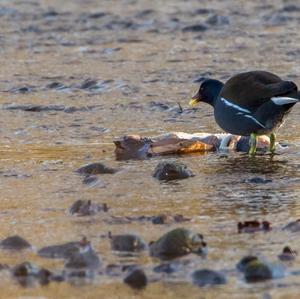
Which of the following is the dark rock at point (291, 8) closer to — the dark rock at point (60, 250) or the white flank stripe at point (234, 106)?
the white flank stripe at point (234, 106)

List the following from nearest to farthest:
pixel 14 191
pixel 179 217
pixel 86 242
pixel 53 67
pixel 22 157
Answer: pixel 86 242 → pixel 179 217 → pixel 14 191 → pixel 22 157 → pixel 53 67

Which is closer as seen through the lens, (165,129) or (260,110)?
(260,110)

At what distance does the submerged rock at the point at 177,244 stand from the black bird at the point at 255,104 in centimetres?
261

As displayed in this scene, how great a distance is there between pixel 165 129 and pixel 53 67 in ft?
11.5

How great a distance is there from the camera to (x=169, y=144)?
8617mm

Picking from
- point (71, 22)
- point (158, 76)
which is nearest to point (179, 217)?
point (158, 76)

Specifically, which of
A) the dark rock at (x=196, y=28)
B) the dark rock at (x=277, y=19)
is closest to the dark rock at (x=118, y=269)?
the dark rock at (x=196, y=28)

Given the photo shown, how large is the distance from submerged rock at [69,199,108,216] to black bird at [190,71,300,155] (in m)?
2.07

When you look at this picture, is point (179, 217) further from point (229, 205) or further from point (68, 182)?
point (68, 182)

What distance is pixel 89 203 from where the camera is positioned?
261 inches

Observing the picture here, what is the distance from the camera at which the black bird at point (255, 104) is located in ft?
27.4

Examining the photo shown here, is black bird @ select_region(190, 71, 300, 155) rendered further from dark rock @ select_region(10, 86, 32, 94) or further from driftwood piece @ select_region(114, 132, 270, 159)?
dark rock @ select_region(10, 86, 32, 94)

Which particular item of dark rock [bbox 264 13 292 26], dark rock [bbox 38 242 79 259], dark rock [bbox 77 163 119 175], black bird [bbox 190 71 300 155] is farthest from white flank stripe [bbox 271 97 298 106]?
dark rock [bbox 264 13 292 26]

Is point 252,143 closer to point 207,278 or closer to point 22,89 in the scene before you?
point 207,278
